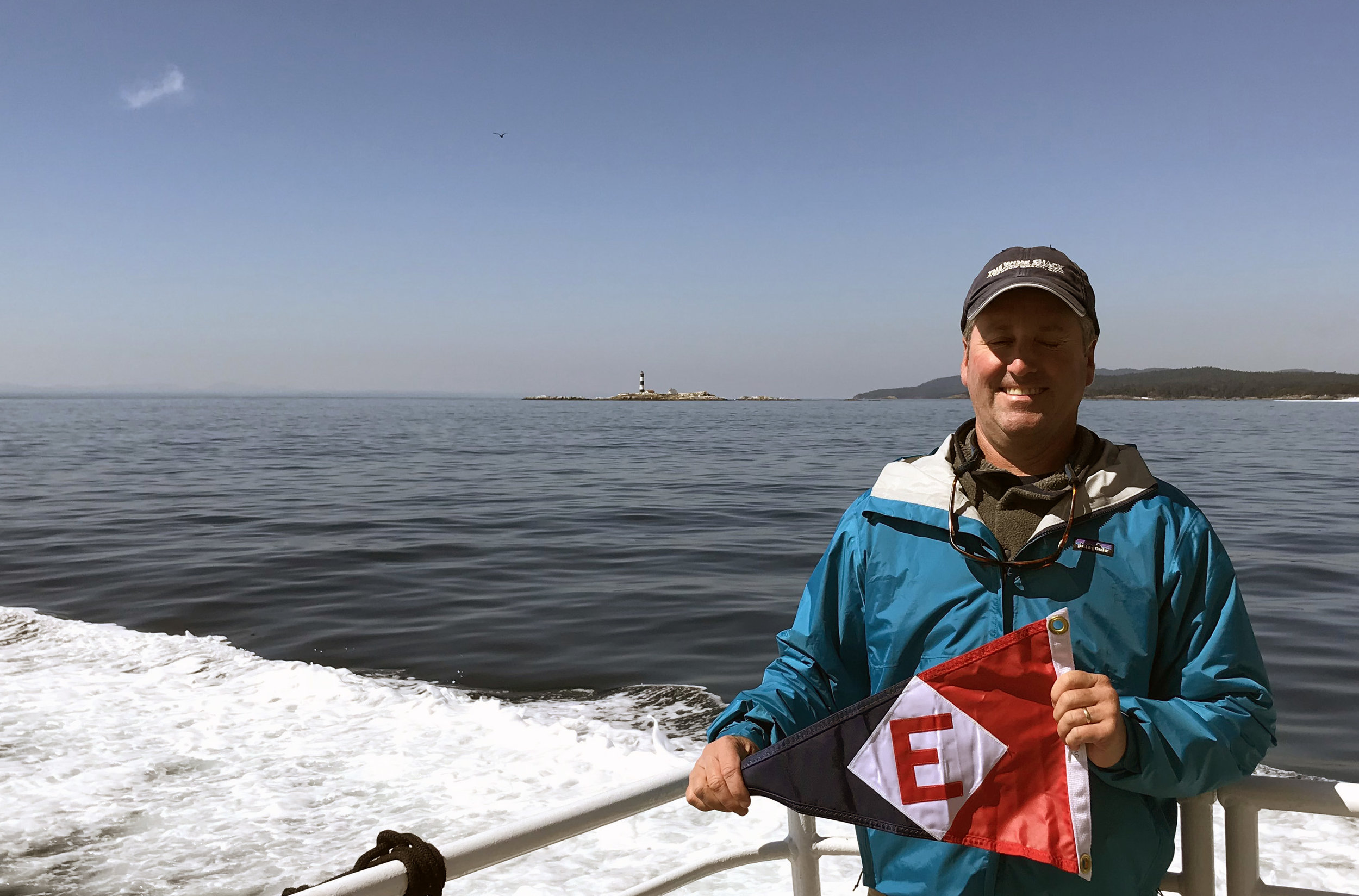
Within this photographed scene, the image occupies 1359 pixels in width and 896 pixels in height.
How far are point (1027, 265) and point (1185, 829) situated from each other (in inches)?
45.2

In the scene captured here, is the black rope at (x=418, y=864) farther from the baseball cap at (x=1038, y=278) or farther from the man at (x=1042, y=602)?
the baseball cap at (x=1038, y=278)

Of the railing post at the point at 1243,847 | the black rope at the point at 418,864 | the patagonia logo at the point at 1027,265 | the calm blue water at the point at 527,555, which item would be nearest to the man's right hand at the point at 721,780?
the black rope at the point at 418,864

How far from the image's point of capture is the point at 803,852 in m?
2.21

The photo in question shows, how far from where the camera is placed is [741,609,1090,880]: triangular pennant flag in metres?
1.71

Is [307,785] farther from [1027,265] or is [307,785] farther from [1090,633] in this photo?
[1027,265]

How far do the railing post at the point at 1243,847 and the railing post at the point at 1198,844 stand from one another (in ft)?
0.14

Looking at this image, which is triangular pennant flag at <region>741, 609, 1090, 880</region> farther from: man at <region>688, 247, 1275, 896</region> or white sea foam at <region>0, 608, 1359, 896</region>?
white sea foam at <region>0, 608, 1359, 896</region>

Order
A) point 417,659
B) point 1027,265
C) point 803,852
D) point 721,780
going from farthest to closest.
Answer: point 417,659 → point 803,852 → point 1027,265 → point 721,780

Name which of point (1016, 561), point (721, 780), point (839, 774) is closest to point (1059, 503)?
point (1016, 561)

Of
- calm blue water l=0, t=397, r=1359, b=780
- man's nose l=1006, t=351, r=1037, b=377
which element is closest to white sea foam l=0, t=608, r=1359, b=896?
calm blue water l=0, t=397, r=1359, b=780

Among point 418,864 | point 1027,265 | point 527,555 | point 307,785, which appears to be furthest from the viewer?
point 527,555

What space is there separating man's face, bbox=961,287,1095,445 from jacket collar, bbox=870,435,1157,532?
0.11m

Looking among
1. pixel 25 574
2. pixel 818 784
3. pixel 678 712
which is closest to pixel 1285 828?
pixel 678 712

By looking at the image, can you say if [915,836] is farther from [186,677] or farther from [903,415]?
[903,415]
